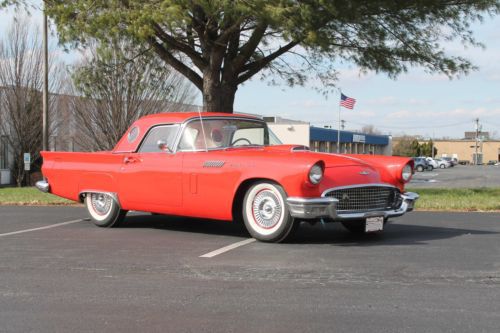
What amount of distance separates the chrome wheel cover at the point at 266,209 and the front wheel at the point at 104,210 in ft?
8.03

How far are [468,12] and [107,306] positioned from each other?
1517cm

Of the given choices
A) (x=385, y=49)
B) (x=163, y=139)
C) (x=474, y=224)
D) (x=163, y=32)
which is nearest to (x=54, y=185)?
(x=163, y=139)

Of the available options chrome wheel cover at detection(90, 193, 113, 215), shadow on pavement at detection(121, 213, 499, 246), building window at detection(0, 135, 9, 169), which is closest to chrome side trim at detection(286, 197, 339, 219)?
shadow on pavement at detection(121, 213, 499, 246)

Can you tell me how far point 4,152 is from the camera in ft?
113

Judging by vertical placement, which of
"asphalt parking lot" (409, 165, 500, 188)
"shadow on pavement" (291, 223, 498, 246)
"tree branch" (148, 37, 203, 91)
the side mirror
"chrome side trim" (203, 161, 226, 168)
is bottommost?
"asphalt parking lot" (409, 165, 500, 188)

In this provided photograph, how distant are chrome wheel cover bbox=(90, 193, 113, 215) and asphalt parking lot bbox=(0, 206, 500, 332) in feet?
2.18

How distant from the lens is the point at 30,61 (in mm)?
31297

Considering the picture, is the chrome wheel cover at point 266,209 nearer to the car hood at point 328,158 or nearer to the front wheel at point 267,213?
the front wheel at point 267,213

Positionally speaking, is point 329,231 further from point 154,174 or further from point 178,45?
point 178,45

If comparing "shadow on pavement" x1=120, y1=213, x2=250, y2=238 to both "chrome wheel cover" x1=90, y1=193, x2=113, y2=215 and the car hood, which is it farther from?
the car hood

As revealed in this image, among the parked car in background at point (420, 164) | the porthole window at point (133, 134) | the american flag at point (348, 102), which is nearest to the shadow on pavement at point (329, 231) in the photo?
the porthole window at point (133, 134)

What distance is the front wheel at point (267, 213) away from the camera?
665 cm

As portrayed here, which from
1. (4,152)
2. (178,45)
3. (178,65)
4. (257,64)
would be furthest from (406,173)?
(4,152)

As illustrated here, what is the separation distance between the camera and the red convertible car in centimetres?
659
